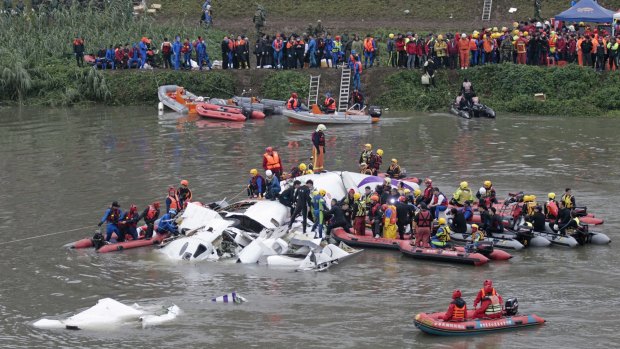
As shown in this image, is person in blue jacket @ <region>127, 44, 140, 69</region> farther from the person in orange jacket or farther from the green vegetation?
the person in orange jacket

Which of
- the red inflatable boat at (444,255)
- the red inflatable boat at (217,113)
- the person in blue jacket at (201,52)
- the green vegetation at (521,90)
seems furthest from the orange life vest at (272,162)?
the person in blue jacket at (201,52)

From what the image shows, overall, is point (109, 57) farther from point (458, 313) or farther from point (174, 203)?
point (458, 313)

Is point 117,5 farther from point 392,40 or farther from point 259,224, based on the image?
point 259,224

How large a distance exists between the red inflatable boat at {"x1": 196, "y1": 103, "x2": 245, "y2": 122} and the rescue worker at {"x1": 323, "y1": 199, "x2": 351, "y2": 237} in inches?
674

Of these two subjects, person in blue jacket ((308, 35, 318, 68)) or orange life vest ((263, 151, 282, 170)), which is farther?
person in blue jacket ((308, 35, 318, 68))

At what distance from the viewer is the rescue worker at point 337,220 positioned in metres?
26.7

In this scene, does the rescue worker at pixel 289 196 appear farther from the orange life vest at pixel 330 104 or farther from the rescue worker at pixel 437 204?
the orange life vest at pixel 330 104

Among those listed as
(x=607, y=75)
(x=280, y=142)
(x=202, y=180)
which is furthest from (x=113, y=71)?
(x=607, y=75)

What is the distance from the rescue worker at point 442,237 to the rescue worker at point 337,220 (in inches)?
88.4

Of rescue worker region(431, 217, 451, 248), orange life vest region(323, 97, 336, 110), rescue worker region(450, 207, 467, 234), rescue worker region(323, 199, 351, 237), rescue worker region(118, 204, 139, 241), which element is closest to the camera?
rescue worker region(431, 217, 451, 248)

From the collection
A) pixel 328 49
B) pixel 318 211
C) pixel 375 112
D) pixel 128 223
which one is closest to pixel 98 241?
pixel 128 223

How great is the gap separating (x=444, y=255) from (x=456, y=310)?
4.58 metres

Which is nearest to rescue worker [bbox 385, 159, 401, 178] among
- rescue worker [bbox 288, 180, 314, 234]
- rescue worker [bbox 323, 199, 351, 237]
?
rescue worker [bbox 323, 199, 351, 237]

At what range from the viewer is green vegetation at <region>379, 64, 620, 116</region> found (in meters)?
43.3
